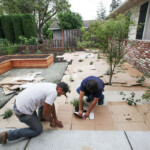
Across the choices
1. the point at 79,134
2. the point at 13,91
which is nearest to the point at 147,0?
the point at 79,134

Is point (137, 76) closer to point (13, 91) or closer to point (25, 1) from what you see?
point (13, 91)

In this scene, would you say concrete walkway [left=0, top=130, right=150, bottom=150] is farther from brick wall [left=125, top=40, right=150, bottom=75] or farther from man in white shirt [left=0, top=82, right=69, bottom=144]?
brick wall [left=125, top=40, right=150, bottom=75]

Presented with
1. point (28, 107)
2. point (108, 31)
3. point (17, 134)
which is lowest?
point (17, 134)

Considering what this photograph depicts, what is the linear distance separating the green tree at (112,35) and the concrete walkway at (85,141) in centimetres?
215

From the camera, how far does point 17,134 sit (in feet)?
5.97

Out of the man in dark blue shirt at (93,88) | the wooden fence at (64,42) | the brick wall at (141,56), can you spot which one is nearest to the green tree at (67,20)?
the wooden fence at (64,42)

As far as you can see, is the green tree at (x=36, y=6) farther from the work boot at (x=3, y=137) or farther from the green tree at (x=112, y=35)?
the work boot at (x=3, y=137)

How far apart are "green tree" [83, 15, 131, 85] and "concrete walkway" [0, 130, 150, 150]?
2149 mm

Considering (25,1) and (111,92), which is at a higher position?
(25,1)

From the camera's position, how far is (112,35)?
316 centimetres

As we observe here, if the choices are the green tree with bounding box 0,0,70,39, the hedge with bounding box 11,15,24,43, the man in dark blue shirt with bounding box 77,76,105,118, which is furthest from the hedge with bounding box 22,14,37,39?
the man in dark blue shirt with bounding box 77,76,105,118

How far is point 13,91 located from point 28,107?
7.55ft

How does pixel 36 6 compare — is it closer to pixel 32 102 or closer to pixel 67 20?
pixel 67 20

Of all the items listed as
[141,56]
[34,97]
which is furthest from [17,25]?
[34,97]
